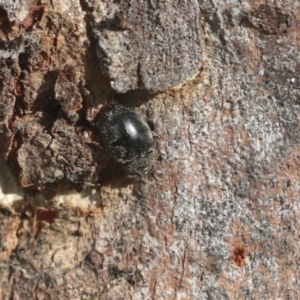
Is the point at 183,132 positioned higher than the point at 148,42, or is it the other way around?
the point at 148,42

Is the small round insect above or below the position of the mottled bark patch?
below

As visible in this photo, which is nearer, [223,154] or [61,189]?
[223,154]

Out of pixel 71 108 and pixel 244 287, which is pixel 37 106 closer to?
pixel 71 108

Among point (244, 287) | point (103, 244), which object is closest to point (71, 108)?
point (103, 244)

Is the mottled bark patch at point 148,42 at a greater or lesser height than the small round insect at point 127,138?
greater

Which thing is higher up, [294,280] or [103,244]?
[103,244]
